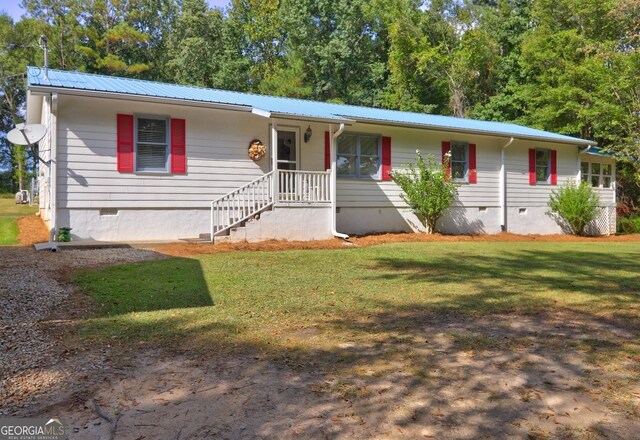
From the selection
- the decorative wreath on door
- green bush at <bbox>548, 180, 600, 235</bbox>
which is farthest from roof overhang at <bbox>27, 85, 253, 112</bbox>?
green bush at <bbox>548, 180, 600, 235</bbox>

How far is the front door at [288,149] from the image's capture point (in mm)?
13312

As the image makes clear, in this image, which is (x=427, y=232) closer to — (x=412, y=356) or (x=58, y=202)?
(x=58, y=202)

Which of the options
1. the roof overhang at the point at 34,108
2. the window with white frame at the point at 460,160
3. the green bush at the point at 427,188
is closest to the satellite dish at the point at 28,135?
the roof overhang at the point at 34,108

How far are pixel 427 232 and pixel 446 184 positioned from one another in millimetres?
1607

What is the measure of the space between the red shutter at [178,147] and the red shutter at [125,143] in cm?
94

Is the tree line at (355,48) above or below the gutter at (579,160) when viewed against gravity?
above

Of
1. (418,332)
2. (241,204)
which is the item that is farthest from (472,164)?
(418,332)

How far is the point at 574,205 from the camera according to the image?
17359 millimetres

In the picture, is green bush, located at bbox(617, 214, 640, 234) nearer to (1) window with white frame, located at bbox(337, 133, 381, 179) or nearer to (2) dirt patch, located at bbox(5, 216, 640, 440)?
(1) window with white frame, located at bbox(337, 133, 381, 179)

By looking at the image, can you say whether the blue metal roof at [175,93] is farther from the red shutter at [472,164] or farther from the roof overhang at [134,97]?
the red shutter at [472,164]

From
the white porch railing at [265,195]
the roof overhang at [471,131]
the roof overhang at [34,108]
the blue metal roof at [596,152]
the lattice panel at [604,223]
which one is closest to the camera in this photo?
the white porch railing at [265,195]

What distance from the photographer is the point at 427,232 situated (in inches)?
585

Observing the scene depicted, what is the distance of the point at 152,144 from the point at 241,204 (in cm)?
252

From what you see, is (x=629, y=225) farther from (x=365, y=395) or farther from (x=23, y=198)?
(x=23, y=198)
